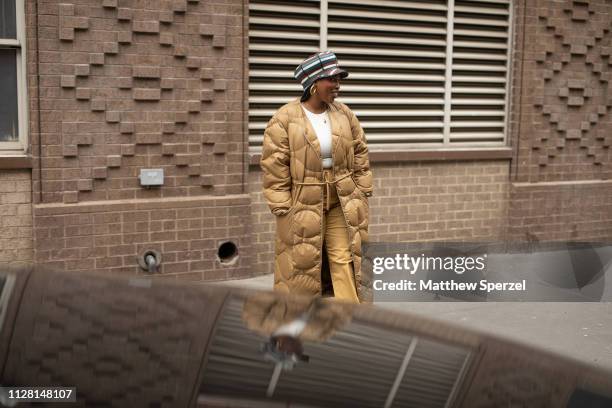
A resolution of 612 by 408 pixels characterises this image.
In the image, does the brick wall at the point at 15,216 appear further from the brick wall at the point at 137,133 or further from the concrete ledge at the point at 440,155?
the concrete ledge at the point at 440,155

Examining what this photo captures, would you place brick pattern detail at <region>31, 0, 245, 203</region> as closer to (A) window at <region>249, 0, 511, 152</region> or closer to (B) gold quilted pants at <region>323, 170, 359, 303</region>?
(A) window at <region>249, 0, 511, 152</region>

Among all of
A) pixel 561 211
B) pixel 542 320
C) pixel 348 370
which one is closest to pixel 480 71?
pixel 561 211

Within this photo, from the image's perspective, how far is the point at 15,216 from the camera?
776 cm

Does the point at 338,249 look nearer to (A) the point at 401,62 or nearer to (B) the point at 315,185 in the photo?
(B) the point at 315,185

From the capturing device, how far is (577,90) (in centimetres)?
1091

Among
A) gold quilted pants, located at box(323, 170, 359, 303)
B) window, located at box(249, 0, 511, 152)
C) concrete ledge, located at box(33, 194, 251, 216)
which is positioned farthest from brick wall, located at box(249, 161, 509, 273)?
gold quilted pants, located at box(323, 170, 359, 303)

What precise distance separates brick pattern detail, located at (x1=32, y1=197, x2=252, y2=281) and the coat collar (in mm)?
2777

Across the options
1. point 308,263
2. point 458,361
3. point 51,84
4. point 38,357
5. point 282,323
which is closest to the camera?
point 38,357

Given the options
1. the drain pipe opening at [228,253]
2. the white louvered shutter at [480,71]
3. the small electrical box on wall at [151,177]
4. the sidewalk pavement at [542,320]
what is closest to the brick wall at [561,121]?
the white louvered shutter at [480,71]

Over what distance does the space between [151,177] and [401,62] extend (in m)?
3.24

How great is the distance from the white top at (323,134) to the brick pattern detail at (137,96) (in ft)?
8.64

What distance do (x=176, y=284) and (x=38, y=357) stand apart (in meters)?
0.75

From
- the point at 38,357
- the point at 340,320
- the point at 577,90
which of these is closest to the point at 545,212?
the point at 577,90

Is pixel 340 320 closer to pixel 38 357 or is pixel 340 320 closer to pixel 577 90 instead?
pixel 38 357
